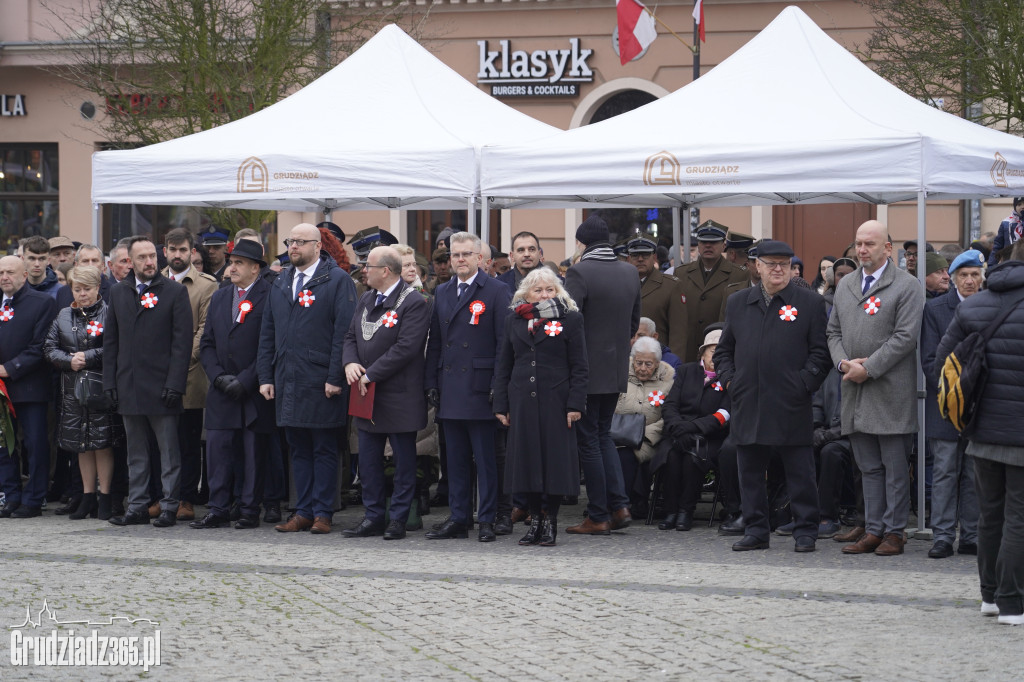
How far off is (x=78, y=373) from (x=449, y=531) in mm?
3080

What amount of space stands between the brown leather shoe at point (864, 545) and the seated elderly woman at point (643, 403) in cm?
180

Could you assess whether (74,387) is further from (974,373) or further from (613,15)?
(613,15)

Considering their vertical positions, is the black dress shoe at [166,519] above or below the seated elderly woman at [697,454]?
below

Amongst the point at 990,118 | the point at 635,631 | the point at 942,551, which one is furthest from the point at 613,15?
the point at 635,631

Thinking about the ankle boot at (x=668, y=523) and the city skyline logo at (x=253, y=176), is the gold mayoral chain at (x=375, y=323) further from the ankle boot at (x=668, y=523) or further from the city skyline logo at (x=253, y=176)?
the ankle boot at (x=668, y=523)

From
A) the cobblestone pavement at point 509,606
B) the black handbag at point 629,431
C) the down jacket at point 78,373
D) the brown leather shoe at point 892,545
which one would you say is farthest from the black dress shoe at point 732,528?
the down jacket at point 78,373

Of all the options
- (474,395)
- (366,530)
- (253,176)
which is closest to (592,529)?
(474,395)

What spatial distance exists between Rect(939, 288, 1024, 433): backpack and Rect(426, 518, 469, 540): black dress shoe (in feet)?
12.3

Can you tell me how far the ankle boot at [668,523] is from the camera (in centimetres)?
1043

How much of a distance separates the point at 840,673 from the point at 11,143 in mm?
21288

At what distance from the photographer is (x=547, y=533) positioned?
32.0 ft

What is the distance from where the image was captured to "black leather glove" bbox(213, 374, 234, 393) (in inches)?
408

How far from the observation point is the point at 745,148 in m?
10.2

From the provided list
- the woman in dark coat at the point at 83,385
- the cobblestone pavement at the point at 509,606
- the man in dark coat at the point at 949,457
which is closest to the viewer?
the cobblestone pavement at the point at 509,606
